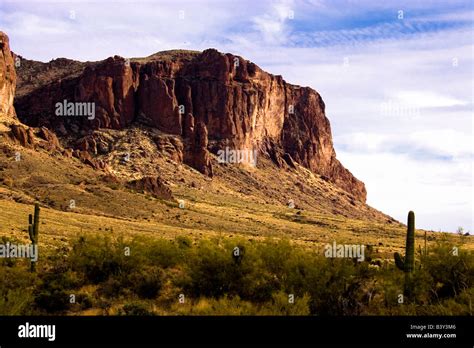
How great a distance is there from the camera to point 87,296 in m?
21.7

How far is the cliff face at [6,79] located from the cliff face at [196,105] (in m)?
1.90

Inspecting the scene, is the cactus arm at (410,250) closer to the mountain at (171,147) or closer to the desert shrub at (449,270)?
the desert shrub at (449,270)

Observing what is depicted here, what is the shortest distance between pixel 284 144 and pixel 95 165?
319 feet

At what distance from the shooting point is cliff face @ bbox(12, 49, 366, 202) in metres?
140

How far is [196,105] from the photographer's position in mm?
159375

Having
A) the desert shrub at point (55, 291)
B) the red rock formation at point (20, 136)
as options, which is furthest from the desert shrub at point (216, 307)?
the red rock formation at point (20, 136)

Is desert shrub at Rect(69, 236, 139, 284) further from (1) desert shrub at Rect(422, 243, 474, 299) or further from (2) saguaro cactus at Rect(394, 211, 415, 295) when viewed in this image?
(1) desert shrub at Rect(422, 243, 474, 299)

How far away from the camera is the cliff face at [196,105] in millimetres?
139500

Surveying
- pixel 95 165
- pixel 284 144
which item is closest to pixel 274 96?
pixel 284 144

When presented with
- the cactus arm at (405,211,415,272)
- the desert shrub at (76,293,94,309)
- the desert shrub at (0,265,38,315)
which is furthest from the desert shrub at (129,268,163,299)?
the cactus arm at (405,211,415,272)

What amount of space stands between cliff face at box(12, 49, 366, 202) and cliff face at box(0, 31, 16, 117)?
1.90 meters

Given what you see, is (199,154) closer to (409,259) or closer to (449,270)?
(449,270)

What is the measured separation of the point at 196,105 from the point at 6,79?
186 feet

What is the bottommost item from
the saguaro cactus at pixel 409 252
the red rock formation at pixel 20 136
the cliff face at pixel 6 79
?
the saguaro cactus at pixel 409 252
